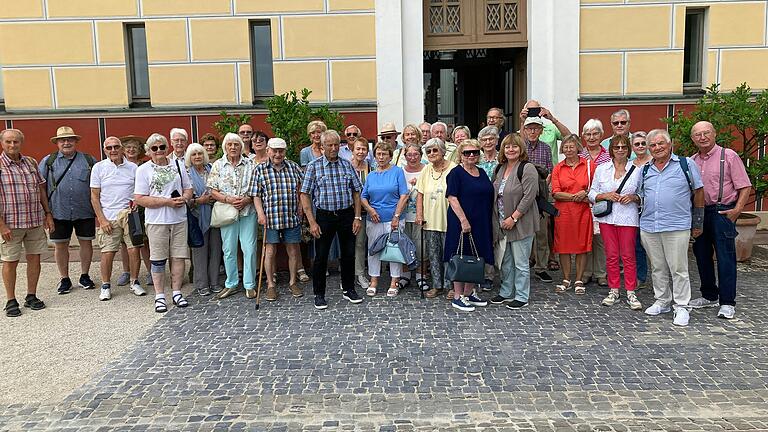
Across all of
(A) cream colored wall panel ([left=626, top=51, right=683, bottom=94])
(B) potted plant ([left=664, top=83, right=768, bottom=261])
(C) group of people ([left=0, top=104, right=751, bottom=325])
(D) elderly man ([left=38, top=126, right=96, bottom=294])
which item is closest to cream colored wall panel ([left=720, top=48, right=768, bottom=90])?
(A) cream colored wall panel ([left=626, top=51, right=683, bottom=94])

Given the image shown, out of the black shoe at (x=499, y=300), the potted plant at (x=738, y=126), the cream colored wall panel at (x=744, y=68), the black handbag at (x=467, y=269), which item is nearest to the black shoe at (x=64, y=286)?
the black handbag at (x=467, y=269)

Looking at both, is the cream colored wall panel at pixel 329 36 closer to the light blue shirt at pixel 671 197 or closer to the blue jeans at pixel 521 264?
the blue jeans at pixel 521 264

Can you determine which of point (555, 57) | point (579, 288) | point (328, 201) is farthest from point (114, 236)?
point (555, 57)

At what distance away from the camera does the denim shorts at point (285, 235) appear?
6652 mm

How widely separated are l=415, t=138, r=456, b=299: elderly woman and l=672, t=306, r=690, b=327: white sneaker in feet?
7.98

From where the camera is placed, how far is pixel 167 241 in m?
6.44

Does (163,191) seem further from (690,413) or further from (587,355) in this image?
(690,413)

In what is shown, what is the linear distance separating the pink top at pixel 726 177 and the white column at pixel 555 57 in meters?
4.36

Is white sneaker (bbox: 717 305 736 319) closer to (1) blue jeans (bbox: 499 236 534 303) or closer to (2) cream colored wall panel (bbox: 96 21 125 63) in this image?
(1) blue jeans (bbox: 499 236 534 303)

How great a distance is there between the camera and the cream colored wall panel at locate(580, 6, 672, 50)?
988 centimetres

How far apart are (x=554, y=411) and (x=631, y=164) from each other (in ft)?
10.5

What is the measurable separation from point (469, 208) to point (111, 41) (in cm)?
766

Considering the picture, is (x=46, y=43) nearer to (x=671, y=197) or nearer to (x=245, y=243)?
(x=245, y=243)

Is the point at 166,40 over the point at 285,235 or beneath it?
over
